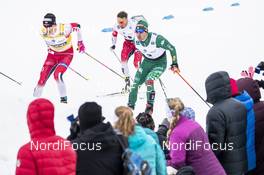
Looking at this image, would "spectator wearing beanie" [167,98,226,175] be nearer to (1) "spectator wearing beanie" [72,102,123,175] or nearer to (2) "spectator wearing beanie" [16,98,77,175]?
(1) "spectator wearing beanie" [72,102,123,175]

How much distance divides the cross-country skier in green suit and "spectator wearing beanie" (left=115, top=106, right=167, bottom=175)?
496cm

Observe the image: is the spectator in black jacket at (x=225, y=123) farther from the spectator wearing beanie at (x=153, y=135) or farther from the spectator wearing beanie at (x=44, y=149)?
the spectator wearing beanie at (x=44, y=149)

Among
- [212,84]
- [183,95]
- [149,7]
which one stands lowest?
[183,95]

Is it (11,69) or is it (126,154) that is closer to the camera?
(126,154)

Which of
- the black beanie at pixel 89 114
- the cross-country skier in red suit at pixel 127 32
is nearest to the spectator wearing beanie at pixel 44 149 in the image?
the black beanie at pixel 89 114

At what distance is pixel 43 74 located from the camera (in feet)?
32.0

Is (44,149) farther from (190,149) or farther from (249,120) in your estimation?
(249,120)

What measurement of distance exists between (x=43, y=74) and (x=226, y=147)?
5618mm

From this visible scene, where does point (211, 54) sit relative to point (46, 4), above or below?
below

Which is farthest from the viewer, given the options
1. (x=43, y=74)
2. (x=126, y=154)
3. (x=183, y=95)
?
(x=183, y=95)

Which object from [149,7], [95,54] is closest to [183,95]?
[95,54]

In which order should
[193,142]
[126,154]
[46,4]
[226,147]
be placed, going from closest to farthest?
[126,154] < [193,142] < [226,147] < [46,4]

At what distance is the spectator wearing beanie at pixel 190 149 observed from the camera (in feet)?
14.6

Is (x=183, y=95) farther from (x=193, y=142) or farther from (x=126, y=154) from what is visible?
(x=126, y=154)
